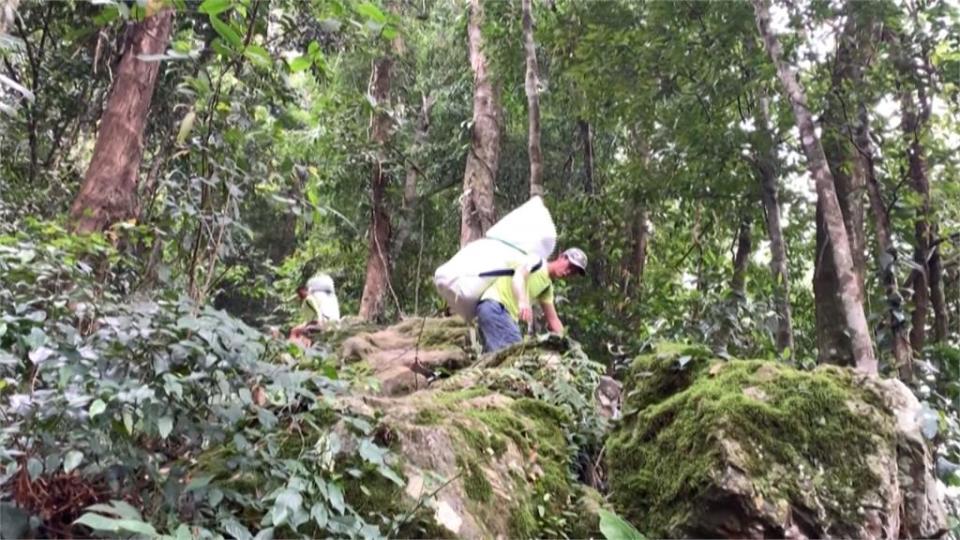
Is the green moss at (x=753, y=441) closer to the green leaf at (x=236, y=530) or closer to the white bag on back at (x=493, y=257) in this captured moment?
the green leaf at (x=236, y=530)

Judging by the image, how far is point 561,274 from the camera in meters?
5.89

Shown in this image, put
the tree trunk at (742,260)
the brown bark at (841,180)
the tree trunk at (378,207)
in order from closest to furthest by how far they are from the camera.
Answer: the brown bark at (841,180) < the tree trunk at (742,260) < the tree trunk at (378,207)

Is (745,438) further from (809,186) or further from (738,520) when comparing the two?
(809,186)

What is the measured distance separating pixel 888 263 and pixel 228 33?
4.75m

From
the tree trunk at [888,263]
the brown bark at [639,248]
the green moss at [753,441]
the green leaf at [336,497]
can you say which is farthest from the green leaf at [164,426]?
the brown bark at [639,248]

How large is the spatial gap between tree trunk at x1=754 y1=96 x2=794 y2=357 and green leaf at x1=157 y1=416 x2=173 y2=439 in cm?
570

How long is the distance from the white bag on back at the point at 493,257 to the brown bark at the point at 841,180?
244cm

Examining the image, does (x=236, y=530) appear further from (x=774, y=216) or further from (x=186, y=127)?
(x=774, y=216)

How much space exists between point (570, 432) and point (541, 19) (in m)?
6.48

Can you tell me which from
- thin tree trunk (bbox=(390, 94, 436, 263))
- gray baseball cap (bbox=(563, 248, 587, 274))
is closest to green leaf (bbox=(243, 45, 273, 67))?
gray baseball cap (bbox=(563, 248, 587, 274))

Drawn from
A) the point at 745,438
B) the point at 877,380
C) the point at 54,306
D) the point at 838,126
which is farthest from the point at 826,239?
the point at 54,306

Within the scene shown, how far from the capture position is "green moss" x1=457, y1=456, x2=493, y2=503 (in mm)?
2668

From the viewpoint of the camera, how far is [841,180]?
22.5 feet

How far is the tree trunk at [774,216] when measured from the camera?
6582 mm
